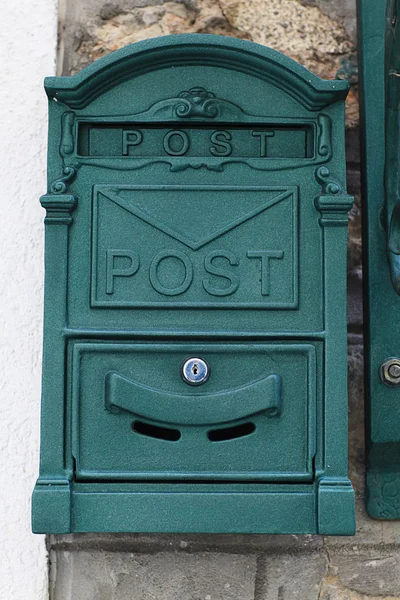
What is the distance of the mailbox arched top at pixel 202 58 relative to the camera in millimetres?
1458

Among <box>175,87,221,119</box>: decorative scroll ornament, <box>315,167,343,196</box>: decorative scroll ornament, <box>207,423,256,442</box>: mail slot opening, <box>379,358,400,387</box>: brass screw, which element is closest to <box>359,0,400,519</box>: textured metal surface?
<box>379,358,400,387</box>: brass screw

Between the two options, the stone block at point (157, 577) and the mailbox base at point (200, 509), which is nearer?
the mailbox base at point (200, 509)

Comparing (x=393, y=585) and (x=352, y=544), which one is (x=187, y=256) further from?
(x=393, y=585)

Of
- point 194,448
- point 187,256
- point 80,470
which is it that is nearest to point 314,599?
point 194,448

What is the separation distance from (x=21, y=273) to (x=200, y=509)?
62 centimetres

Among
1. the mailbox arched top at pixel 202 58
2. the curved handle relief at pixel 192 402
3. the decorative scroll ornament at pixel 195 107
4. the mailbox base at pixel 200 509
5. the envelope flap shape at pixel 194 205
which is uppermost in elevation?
the mailbox arched top at pixel 202 58

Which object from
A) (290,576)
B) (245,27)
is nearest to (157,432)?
(290,576)

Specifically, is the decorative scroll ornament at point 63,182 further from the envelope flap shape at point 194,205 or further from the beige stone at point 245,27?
the beige stone at point 245,27

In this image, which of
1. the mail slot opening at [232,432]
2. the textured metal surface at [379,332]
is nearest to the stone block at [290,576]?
the textured metal surface at [379,332]

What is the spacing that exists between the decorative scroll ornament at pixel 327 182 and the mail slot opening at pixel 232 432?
439mm

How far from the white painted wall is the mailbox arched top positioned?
277 mm

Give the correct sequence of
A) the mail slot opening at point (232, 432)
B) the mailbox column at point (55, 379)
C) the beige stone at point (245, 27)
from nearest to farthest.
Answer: the mailbox column at point (55, 379), the mail slot opening at point (232, 432), the beige stone at point (245, 27)

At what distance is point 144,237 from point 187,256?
0.27 ft

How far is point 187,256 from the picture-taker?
4.73ft
